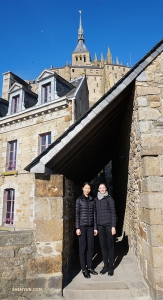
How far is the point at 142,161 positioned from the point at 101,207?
1257 mm

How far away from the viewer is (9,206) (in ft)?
35.1

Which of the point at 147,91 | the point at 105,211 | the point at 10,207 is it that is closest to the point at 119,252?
the point at 105,211

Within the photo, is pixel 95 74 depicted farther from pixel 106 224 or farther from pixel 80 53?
pixel 106 224

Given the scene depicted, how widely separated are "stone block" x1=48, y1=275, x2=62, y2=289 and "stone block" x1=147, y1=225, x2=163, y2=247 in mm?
1565

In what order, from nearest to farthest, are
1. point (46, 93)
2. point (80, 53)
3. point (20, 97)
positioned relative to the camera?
1. point (46, 93)
2. point (20, 97)
3. point (80, 53)

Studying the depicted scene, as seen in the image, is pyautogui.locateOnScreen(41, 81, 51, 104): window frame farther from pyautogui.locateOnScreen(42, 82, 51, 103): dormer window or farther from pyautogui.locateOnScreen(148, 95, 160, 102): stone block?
pyautogui.locateOnScreen(148, 95, 160, 102): stone block

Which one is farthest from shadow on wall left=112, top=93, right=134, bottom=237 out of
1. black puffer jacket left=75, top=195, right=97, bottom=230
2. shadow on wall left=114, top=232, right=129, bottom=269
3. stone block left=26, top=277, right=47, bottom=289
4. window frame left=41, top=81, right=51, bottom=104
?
window frame left=41, top=81, right=51, bottom=104

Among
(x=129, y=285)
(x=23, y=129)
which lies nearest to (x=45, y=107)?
(x=23, y=129)

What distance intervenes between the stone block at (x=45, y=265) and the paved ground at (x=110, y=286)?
0.37 meters

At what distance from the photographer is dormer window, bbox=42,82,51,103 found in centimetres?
1077

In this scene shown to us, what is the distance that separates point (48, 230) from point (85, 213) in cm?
78

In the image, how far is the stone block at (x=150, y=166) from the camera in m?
3.00

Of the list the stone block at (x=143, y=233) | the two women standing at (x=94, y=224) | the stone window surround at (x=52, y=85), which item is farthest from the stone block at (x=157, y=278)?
the stone window surround at (x=52, y=85)

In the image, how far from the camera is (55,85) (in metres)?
10.5
